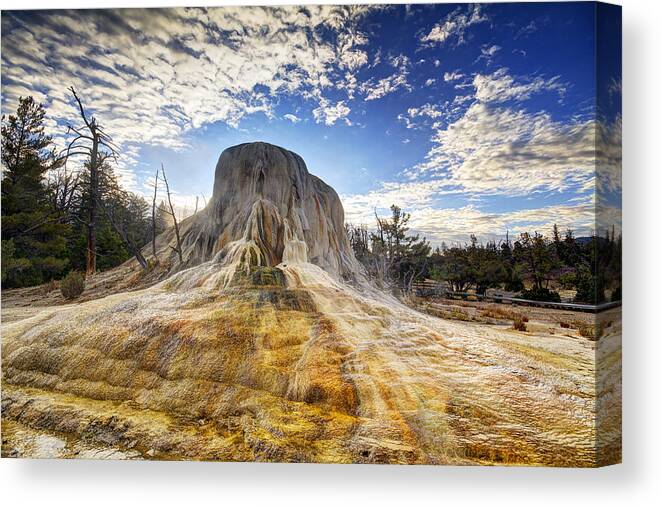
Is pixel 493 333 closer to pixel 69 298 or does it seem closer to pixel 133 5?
pixel 69 298

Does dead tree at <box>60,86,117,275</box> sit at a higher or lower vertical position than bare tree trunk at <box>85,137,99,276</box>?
higher

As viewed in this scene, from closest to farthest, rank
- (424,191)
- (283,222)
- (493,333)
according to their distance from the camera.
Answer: (493,333), (424,191), (283,222)

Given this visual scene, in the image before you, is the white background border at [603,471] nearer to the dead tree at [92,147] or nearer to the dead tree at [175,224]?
the dead tree at [175,224]

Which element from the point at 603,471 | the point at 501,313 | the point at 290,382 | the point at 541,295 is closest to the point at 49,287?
the point at 290,382

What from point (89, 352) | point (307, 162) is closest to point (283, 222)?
point (307, 162)

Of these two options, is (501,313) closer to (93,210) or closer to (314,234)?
(314,234)

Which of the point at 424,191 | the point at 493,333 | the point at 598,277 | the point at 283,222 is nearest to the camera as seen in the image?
the point at 598,277

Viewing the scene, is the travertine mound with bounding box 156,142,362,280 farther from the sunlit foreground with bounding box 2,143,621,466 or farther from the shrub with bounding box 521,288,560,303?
the shrub with bounding box 521,288,560,303

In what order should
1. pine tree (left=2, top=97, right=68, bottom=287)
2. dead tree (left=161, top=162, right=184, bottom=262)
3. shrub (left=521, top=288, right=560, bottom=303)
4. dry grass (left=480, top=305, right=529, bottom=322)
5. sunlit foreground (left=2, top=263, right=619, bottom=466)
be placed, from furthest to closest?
dead tree (left=161, top=162, right=184, bottom=262) < pine tree (left=2, top=97, right=68, bottom=287) < dry grass (left=480, top=305, right=529, bottom=322) < shrub (left=521, top=288, right=560, bottom=303) < sunlit foreground (left=2, top=263, right=619, bottom=466)

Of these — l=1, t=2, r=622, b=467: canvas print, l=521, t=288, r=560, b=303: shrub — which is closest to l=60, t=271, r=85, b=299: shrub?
l=1, t=2, r=622, b=467: canvas print
